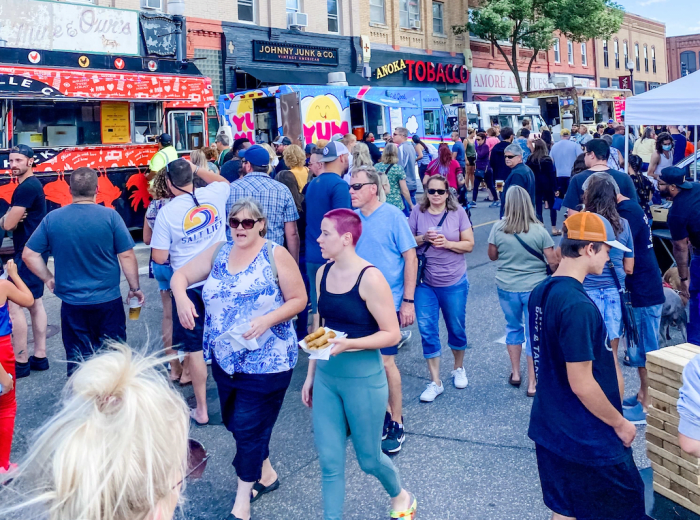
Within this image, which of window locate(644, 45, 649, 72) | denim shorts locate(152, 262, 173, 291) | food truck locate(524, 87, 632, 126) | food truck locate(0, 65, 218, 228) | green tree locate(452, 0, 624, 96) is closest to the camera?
denim shorts locate(152, 262, 173, 291)

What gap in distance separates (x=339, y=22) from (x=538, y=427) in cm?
2402

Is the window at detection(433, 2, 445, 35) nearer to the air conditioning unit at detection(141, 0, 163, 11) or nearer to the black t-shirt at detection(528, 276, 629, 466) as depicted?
the air conditioning unit at detection(141, 0, 163, 11)

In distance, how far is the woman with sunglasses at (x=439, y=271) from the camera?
542 centimetres

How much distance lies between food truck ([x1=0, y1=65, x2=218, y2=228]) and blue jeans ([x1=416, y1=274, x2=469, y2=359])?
26.4ft

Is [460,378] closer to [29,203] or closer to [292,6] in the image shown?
[29,203]

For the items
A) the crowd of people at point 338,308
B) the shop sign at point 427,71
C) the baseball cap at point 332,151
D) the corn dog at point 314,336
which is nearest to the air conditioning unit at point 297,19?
the shop sign at point 427,71

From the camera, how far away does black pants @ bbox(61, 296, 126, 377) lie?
491 centimetres

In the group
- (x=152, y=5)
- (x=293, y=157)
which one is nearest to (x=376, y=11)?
(x=152, y=5)

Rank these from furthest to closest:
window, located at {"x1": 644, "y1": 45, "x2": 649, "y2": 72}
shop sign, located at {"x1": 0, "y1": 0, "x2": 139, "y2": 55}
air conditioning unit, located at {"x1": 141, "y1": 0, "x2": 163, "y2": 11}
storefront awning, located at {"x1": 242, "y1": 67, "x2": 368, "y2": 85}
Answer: window, located at {"x1": 644, "y1": 45, "x2": 649, "y2": 72} → storefront awning, located at {"x1": 242, "y1": 67, "x2": 368, "y2": 85} → air conditioning unit, located at {"x1": 141, "y1": 0, "x2": 163, "y2": 11} → shop sign, located at {"x1": 0, "y1": 0, "x2": 139, "y2": 55}

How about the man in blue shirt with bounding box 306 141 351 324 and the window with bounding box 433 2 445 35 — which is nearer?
the man in blue shirt with bounding box 306 141 351 324

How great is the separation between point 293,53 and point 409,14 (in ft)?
25.7

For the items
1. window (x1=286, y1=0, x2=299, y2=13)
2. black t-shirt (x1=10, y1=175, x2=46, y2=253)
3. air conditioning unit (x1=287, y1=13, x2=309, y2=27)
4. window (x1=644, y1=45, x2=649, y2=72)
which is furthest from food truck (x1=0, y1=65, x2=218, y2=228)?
window (x1=644, y1=45, x2=649, y2=72)

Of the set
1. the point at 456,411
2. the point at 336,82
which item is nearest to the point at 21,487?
the point at 456,411

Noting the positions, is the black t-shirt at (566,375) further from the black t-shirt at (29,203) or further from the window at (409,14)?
the window at (409,14)
